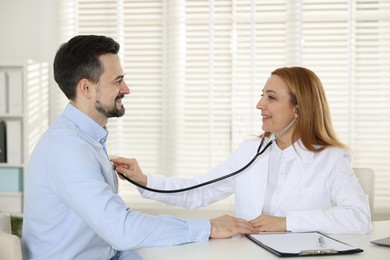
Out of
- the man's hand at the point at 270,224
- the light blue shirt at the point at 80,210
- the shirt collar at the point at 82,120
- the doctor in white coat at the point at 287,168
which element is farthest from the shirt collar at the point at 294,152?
the shirt collar at the point at 82,120

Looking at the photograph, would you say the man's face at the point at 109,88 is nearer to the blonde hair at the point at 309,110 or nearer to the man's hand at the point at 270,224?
the man's hand at the point at 270,224

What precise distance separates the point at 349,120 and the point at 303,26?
0.62 m

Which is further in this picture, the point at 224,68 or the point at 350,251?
the point at 224,68

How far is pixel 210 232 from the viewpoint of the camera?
5.90ft

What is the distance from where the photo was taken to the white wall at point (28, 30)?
389cm

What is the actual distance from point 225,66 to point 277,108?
4.84ft

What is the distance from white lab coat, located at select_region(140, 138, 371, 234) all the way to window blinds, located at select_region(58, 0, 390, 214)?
137cm

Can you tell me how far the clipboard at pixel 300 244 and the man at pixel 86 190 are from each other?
82mm

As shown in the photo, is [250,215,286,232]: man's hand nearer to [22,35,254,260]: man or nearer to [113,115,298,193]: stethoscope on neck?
[22,35,254,260]: man

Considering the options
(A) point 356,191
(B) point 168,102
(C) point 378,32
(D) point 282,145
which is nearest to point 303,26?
(C) point 378,32

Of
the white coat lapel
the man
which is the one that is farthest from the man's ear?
the white coat lapel

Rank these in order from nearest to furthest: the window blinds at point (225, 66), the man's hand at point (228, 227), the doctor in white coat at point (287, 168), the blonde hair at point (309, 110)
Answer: the man's hand at point (228, 227), the doctor in white coat at point (287, 168), the blonde hair at point (309, 110), the window blinds at point (225, 66)

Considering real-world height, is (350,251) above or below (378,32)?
below

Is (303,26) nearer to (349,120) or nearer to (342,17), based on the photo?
(342,17)
